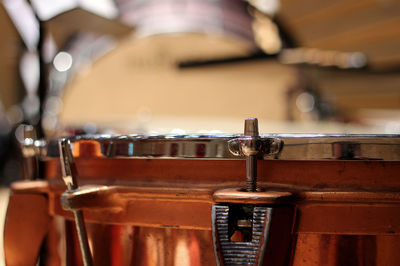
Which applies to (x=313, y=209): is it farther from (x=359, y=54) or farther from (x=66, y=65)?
(x=359, y=54)

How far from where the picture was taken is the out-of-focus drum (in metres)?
0.45

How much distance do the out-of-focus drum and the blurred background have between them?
187cm

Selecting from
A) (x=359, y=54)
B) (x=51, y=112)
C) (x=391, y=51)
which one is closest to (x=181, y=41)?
(x=51, y=112)

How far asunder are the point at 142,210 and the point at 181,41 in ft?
8.09

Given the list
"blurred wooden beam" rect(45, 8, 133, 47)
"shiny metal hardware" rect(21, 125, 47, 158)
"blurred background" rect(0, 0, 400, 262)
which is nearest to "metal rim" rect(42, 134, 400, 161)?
"shiny metal hardware" rect(21, 125, 47, 158)

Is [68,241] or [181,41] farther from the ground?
[181,41]

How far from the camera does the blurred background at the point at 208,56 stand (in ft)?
8.75

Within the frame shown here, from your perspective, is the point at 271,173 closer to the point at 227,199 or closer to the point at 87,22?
the point at 227,199

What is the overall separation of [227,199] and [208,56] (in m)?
2.44

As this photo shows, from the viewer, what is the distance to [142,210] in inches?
20.6

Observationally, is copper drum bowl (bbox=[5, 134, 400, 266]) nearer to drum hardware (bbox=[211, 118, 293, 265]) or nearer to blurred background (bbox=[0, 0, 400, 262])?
drum hardware (bbox=[211, 118, 293, 265])

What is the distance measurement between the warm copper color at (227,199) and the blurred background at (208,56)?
186cm

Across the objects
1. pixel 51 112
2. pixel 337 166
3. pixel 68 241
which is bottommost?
pixel 68 241

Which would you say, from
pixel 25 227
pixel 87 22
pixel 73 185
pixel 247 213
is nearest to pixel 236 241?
pixel 247 213
